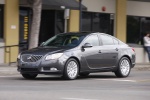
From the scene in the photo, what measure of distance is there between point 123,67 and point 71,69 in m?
2.70

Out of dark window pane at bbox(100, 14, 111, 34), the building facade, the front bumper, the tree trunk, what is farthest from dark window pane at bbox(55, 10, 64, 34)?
the front bumper

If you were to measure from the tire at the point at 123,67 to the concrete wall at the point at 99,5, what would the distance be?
8998mm

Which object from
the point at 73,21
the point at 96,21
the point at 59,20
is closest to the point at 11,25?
the point at 59,20

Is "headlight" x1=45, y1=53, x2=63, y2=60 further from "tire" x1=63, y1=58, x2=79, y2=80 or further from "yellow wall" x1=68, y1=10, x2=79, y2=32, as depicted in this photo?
"yellow wall" x1=68, y1=10, x2=79, y2=32

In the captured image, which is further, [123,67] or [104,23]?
[104,23]

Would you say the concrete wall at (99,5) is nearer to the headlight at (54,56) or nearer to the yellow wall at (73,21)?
the yellow wall at (73,21)

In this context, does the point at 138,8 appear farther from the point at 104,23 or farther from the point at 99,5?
the point at 99,5

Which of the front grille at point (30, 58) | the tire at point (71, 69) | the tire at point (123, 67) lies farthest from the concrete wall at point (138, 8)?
the front grille at point (30, 58)

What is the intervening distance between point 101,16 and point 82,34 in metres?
11.2

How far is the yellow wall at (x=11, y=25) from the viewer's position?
74.1 ft

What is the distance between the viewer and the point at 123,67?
57.4 ft

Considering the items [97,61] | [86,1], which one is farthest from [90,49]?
[86,1]

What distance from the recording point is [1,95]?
11297 millimetres

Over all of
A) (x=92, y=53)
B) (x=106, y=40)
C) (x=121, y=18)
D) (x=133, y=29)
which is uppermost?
(x=121, y=18)
